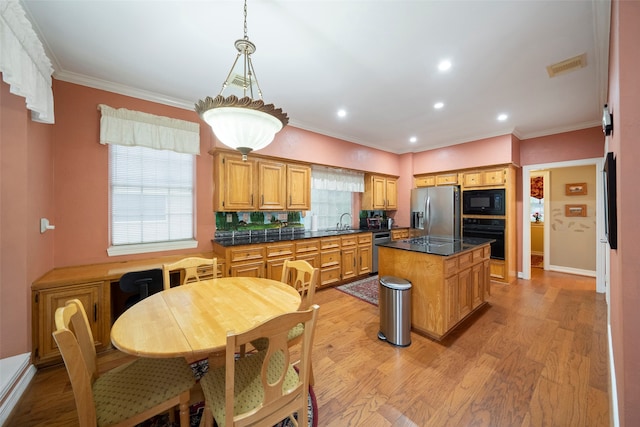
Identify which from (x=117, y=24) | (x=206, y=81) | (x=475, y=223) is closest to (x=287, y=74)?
(x=206, y=81)

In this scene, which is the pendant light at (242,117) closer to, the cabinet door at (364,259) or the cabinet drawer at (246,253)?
the cabinet drawer at (246,253)

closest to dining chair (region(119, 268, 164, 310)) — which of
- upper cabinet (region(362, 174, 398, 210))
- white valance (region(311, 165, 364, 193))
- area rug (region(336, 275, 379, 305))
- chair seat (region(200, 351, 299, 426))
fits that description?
chair seat (region(200, 351, 299, 426))

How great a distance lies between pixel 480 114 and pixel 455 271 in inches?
99.5

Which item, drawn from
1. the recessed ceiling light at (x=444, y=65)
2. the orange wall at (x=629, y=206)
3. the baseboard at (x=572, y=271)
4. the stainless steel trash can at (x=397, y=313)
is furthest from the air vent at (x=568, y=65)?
the baseboard at (x=572, y=271)

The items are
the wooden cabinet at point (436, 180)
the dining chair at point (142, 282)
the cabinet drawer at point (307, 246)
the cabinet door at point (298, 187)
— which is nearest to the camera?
the dining chair at point (142, 282)

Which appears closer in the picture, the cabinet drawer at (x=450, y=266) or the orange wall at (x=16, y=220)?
the orange wall at (x=16, y=220)

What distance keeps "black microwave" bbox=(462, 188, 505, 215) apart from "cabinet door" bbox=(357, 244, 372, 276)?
6.98ft

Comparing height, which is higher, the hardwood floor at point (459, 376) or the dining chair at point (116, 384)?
the dining chair at point (116, 384)

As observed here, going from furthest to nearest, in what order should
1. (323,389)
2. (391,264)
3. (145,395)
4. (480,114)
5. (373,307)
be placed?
(480,114) < (373,307) < (391,264) < (323,389) < (145,395)

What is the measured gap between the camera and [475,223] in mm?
4719

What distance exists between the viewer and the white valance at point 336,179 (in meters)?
4.67

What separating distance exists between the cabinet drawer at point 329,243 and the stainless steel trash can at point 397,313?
1.64 meters

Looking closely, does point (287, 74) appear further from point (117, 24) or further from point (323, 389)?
point (323, 389)

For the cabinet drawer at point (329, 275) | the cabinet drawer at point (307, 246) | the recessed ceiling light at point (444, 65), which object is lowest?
the cabinet drawer at point (329, 275)
